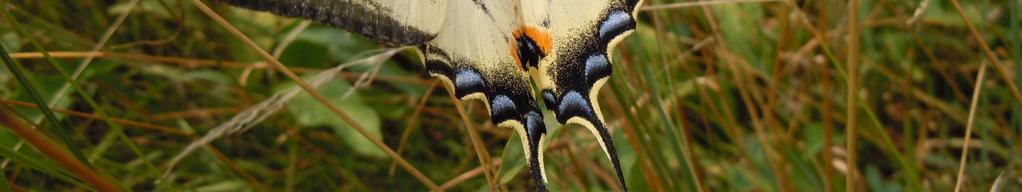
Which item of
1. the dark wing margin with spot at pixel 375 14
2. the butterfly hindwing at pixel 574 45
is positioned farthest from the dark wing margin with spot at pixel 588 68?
the dark wing margin with spot at pixel 375 14

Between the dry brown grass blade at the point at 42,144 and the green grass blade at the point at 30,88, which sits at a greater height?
the green grass blade at the point at 30,88

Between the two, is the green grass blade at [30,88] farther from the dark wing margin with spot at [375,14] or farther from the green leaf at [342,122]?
the green leaf at [342,122]

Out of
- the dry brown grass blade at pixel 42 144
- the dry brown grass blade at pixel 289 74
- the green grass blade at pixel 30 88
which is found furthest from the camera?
the dry brown grass blade at pixel 289 74

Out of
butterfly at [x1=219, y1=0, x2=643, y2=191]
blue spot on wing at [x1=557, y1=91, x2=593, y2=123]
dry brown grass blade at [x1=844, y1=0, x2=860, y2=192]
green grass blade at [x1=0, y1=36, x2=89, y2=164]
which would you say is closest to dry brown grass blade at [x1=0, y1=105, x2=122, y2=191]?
green grass blade at [x1=0, y1=36, x2=89, y2=164]

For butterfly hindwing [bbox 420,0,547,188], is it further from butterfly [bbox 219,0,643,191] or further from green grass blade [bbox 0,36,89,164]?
green grass blade [bbox 0,36,89,164]

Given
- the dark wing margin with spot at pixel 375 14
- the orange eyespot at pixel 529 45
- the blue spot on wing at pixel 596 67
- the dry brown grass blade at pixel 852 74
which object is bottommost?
the dry brown grass blade at pixel 852 74

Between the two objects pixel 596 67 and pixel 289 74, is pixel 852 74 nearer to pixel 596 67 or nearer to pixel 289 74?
pixel 596 67

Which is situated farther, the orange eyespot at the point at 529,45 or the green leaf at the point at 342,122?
the green leaf at the point at 342,122

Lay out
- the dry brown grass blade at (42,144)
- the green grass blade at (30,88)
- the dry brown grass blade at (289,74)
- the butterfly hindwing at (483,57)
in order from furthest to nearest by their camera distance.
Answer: the butterfly hindwing at (483,57) < the dry brown grass blade at (289,74) < the green grass blade at (30,88) < the dry brown grass blade at (42,144)
